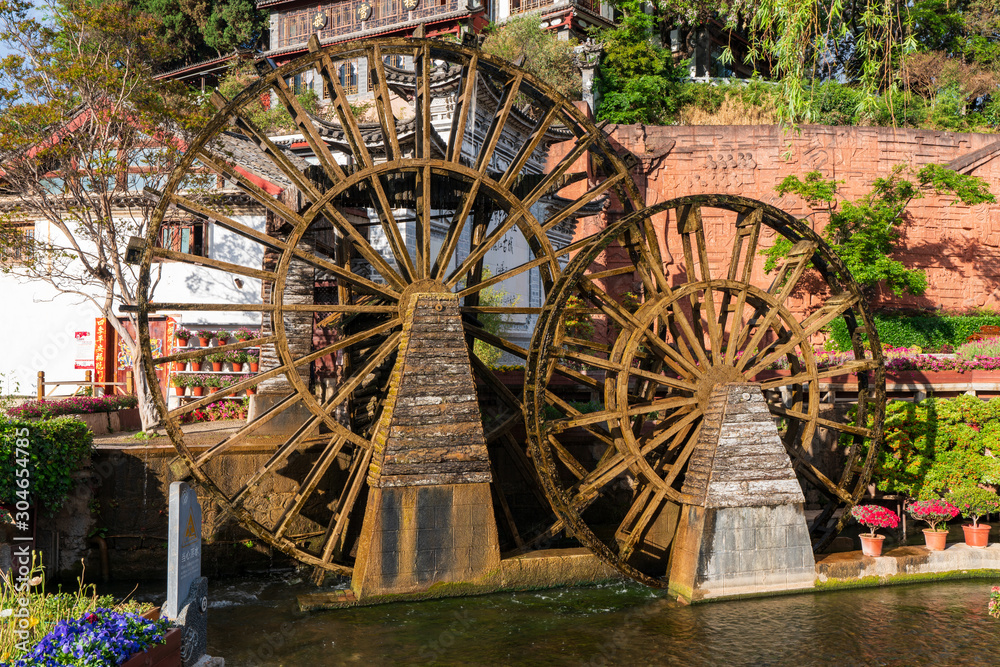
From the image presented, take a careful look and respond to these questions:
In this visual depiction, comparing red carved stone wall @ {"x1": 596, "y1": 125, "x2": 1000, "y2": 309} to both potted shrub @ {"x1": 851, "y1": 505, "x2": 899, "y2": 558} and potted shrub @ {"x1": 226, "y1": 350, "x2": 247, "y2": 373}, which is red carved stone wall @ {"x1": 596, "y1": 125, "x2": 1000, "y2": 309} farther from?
potted shrub @ {"x1": 851, "y1": 505, "x2": 899, "y2": 558}

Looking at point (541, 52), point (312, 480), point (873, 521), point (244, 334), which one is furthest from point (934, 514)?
point (541, 52)

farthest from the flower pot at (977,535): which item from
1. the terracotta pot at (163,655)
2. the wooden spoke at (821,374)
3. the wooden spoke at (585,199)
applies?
the terracotta pot at (163,655)

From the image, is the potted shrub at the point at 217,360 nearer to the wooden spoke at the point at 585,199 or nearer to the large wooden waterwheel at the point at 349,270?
the large wooden waterwheel at the point at 349,270

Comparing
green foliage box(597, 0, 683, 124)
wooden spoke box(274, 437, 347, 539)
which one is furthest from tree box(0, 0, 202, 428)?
green foliage box(597, 0, 683, 124)

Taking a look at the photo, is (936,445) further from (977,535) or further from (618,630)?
(618,630)

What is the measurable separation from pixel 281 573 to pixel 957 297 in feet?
67.5

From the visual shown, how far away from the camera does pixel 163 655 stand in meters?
5.80

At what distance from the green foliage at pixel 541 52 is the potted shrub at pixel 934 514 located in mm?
18186

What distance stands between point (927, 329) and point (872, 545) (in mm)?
12889

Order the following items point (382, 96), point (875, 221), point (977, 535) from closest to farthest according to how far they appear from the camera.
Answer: point (382, 96), point (977, 535), point (875, 221)

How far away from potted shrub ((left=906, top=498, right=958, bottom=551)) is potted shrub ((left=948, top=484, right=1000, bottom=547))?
0.46ft

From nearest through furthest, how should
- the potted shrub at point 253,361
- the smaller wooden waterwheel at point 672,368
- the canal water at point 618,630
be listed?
the canal water at point 618,630, the smaller wooden waterwheel at point 672,368, the potted shrub at point 253,361

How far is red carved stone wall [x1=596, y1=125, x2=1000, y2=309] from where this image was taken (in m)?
23.1

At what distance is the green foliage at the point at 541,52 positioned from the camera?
26328 millimetres
